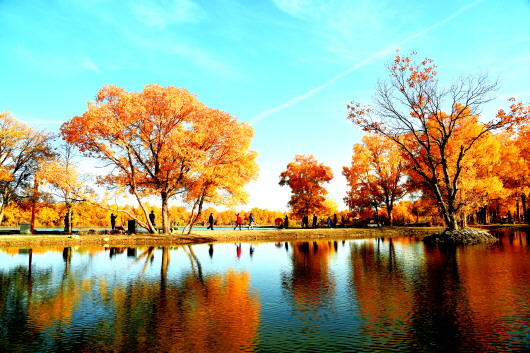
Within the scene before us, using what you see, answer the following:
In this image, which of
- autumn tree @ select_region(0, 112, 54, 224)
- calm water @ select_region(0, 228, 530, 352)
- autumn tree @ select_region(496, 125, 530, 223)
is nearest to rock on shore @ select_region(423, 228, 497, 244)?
calm water @ select_region(0, 228, 530, 352)

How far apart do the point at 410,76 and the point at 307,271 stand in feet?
81.5

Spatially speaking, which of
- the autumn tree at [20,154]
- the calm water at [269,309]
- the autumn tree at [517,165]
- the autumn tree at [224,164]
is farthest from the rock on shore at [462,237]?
the autumn tree at [20,154]

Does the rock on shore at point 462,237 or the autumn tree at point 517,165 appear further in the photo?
the autumn tree at point 517,165

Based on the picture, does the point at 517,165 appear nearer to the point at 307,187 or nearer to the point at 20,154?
the point at 307,187

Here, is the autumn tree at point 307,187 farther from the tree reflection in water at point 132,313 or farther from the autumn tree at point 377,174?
the tree reflection in water at point 132,313

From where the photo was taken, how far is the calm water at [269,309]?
6871 millimetres

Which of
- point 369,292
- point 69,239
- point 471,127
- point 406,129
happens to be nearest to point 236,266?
point 369,292

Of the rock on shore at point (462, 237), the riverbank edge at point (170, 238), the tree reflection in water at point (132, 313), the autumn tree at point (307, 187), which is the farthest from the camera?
the autumn tree at point (307, 187)

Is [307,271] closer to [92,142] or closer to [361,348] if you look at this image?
[361,348]

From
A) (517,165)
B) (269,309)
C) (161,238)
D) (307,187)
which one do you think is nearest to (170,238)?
(161,238)

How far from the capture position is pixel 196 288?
12.2 m

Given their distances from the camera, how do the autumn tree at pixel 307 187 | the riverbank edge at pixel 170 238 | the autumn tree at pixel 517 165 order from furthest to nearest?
the autumn tree at pixel 307 187 < the autumn tree at pixel 517 165 < the riverbank edge at pixel 170 238

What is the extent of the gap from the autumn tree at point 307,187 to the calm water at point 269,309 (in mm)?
43463

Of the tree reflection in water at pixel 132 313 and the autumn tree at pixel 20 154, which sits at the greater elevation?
the autumn tree at pixel 20 154
